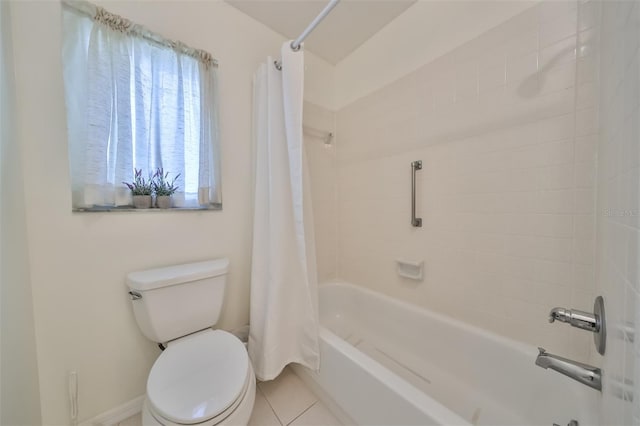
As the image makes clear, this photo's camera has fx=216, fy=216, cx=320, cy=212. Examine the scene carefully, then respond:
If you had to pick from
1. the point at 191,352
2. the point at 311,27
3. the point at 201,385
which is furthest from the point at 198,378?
the point at 311,27

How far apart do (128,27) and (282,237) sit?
51.2 inches

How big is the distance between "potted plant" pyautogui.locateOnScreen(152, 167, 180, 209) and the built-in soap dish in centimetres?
148

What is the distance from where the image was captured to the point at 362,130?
1792mm

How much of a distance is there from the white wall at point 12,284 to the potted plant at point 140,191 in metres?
0.34

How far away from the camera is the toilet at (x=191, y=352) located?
0.77 meters

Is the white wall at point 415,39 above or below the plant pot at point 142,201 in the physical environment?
above

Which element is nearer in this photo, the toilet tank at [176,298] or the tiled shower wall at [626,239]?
the tiled shower wall at [626,239]

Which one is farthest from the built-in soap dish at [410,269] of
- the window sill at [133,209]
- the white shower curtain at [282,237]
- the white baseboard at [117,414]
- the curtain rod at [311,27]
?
the white baseboard at [117,414]

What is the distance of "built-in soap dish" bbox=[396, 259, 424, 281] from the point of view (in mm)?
1417

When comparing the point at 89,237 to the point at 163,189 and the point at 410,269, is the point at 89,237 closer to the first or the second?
the point at 163,189

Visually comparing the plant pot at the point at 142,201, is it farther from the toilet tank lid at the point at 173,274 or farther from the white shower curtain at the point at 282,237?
the white shower curtain at the point at 282,237

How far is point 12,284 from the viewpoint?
769 millimetres

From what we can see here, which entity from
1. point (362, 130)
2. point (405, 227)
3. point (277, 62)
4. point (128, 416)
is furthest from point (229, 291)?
point (362, 130)

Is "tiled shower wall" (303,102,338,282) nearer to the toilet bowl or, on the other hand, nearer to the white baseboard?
the toilet bowl
